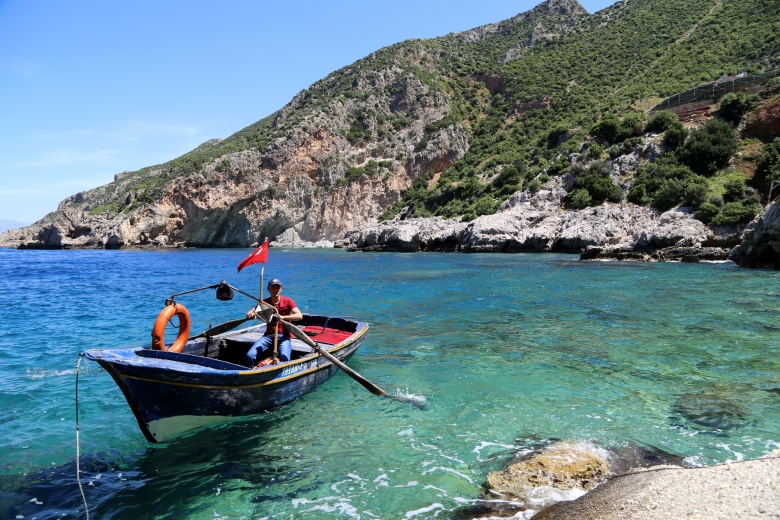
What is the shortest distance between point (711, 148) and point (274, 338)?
4364 centimetres

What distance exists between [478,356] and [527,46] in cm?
10546

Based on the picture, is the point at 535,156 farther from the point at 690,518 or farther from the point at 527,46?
the point at 690,518

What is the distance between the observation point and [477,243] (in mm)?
46594

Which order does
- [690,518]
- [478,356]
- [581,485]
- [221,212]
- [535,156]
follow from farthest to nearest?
1. [221,212]
2. [535,156]
3. [478,356]
4. [581,485]
5. [690,518]

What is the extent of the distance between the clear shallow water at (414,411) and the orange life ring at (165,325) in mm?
1452

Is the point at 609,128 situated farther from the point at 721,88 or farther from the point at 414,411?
the point at 414,411

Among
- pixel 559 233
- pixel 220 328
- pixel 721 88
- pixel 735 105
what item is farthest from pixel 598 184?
pixel 220 328

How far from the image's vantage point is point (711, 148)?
127 ft

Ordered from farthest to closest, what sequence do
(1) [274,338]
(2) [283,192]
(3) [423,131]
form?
(3) [423,131] → (2) [283,192] → (1) [274,338]

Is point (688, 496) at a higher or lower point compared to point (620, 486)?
higher

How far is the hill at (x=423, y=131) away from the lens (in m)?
61.8

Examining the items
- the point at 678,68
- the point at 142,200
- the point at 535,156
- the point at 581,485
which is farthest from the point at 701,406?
the point at 142,200

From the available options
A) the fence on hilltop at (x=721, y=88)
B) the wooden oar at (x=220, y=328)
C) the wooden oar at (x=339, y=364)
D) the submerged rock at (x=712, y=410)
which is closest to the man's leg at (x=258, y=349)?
the wooden oar at (x=339, y=364)

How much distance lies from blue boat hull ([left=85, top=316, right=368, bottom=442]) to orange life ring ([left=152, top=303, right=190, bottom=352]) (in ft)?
0.90
